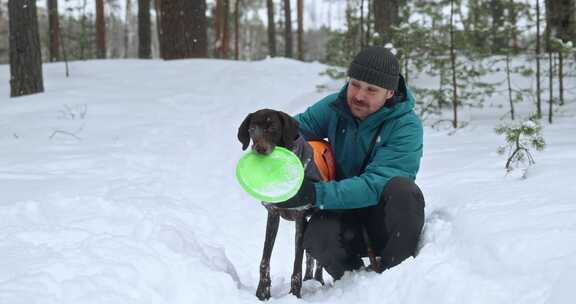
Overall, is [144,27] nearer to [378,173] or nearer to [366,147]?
[366,147]

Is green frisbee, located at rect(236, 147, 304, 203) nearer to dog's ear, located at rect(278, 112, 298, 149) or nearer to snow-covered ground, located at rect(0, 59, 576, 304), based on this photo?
dog's ear, located at rect(278, 112, 298, 149)

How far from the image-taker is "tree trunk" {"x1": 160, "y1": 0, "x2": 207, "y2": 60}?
14.4m

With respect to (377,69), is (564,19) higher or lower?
higher

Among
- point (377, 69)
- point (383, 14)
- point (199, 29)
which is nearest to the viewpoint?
point (377, 69)

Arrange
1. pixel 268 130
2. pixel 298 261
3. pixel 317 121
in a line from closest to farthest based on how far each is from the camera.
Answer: pixel 268 130, pixel 298 261, pixel 317 121

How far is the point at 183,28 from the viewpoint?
14.9m

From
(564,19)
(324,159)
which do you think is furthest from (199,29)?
(324,159)

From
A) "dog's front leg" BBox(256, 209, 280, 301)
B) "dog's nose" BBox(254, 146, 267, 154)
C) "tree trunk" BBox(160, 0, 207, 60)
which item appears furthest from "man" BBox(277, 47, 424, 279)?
"tree trunk" BBox(160, 0, 207, 60)

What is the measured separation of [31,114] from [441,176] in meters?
7.51

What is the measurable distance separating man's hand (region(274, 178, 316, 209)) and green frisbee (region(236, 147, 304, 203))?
0.36 feet

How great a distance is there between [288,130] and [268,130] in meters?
0.14

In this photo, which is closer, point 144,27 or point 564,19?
point 564,19

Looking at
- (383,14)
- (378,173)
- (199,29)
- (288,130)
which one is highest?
(199,29)

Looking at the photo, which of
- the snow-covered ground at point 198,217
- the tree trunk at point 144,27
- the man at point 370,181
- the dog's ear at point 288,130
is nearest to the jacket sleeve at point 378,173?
the man at point 370,181
